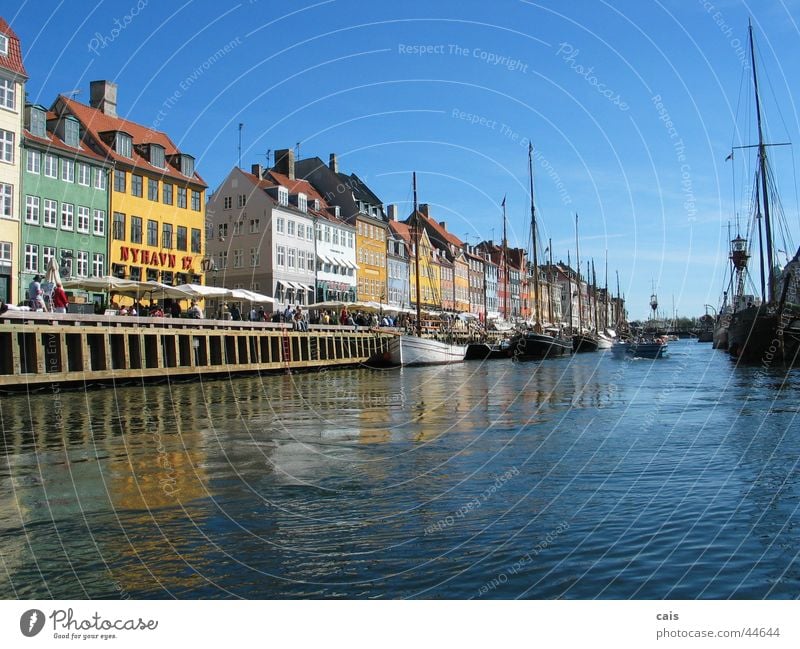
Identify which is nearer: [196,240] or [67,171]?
[67,171]

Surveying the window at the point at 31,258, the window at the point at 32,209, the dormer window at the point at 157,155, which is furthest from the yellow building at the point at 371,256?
the window at the point at 31,258

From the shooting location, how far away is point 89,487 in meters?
11.1

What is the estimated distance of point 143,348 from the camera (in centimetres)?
3450

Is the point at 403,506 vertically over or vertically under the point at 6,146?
under

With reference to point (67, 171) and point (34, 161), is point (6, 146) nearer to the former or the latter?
point (34, 161)

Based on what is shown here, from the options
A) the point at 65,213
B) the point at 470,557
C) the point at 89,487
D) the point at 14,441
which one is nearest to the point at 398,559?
the point at 470,557

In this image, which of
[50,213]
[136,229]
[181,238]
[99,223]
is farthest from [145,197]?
[50,213]

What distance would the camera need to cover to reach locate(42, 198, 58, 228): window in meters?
45.3

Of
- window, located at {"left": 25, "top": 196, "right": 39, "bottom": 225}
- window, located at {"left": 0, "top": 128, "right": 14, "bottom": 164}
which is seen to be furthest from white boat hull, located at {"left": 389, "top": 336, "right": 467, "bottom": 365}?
window, located at {"left": 0, "top": 128, "right": 14, "bottom": 164}

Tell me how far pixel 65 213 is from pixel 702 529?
44989 mm

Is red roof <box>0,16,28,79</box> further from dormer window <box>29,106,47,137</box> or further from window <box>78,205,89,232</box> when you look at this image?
window <box>78,205,89,232</box>

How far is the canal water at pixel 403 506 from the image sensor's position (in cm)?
705

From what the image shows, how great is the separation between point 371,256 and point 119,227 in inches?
1692

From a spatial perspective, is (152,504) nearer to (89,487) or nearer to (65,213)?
(89,487)
